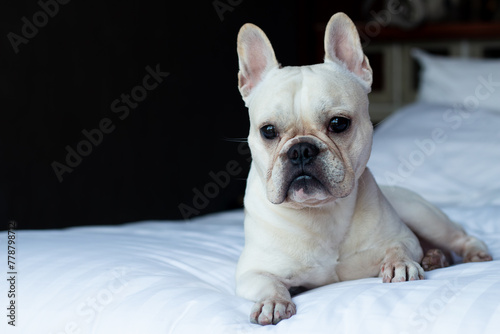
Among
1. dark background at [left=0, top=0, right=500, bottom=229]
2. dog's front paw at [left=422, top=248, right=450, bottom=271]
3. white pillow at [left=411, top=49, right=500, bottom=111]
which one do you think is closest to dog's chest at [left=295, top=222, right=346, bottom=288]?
dog's front paw at [left=422, top=248, right=450, bottom=271]

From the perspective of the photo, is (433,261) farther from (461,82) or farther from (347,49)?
(461,82)

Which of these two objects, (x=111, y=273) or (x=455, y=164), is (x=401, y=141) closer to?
(x=455, y=164)

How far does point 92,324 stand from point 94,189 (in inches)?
63.1

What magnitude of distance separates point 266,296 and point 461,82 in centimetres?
213

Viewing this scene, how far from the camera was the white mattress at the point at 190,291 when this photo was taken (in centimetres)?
106

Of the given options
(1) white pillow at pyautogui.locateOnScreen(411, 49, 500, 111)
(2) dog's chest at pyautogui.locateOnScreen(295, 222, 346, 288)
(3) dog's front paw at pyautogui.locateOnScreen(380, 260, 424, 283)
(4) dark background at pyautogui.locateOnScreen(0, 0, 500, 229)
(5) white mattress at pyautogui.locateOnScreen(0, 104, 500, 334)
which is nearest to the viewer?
(5) white mattress at pyautogui.locateOnScreen(0, 104, 500, 334)

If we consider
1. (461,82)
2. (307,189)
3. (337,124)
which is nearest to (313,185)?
(307,189)

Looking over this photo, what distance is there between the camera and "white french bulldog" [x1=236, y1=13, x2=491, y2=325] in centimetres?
127

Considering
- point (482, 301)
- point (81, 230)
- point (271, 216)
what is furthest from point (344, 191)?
point (81, 230)

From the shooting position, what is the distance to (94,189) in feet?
9.18

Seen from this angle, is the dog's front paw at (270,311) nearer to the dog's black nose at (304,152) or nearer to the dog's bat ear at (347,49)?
the dog's black nose at (304,152)

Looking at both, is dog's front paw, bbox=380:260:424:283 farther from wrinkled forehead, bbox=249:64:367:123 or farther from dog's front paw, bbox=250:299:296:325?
wrinkled forehead, bbox=249:64:367:123

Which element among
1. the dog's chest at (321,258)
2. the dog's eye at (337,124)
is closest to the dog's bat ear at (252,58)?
the dog's eye at (337,124)

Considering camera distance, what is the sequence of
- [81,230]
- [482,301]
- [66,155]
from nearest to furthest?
1. [482,301]
2. [81,230]
3. [66,155]
